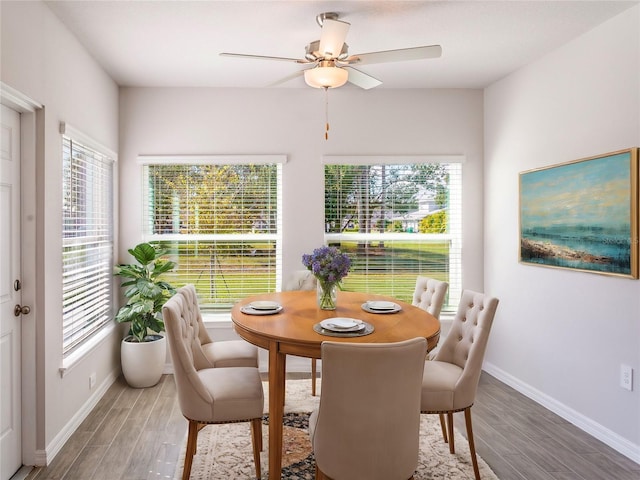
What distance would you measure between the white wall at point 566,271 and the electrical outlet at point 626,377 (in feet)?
0.10

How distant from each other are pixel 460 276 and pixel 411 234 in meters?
0.65

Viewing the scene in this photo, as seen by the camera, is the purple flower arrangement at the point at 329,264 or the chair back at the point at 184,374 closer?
the chair back at the point at 184,374

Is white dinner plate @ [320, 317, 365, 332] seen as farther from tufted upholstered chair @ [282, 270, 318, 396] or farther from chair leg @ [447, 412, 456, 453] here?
tufted upholstered chair @ [282, 270, 318, 396]

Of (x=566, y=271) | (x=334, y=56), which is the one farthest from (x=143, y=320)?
(x=566, y=271)

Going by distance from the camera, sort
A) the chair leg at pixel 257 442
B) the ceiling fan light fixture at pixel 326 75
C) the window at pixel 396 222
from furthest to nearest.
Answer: the window at pixel 396 222 < the ceiling fan light fixture at pixel 326 75 < the chair leg at pixel 257 442

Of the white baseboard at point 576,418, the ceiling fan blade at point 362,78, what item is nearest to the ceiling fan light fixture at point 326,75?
the ceiling fan blade at point 362,78

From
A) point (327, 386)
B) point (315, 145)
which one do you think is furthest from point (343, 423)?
point (315, 145)

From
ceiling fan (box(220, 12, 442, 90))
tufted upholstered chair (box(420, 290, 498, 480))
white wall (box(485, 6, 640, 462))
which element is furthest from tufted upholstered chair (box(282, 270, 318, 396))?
white wall (box(485, 6, 640, 462))

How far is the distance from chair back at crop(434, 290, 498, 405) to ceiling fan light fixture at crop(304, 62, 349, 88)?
1.52 meters

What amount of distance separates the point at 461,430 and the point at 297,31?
2.94 metres

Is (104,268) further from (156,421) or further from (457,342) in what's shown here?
(457,342)

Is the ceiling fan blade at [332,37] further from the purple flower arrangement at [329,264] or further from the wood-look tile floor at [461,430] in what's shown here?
the wood-look tile floor at [461,430]

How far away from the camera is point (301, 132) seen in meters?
4.00

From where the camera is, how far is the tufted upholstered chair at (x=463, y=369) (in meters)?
2.16
